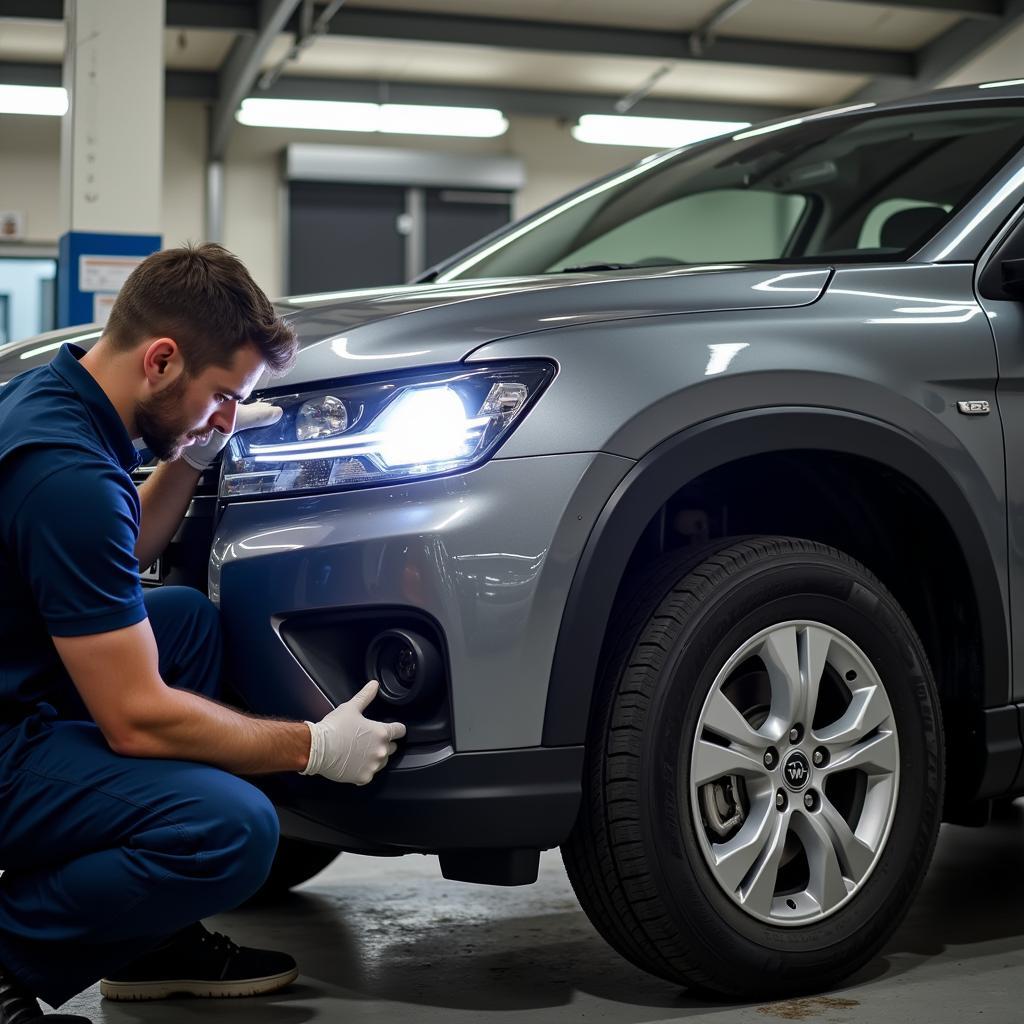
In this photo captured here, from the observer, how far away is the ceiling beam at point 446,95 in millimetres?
12242

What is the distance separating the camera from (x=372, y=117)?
40.8 ft

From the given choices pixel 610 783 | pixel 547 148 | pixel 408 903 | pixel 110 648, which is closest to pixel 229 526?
pixel 110 648

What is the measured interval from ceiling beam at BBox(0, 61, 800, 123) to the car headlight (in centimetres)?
1026

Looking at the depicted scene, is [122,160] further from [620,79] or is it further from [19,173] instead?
[620,79]

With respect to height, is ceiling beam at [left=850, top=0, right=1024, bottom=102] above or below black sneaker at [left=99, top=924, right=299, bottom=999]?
above

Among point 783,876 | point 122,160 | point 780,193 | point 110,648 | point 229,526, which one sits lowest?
point 783,876

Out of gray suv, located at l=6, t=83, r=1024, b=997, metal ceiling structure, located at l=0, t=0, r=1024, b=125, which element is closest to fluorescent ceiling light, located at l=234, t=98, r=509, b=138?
metal ceiling structure, located at l=0, t=0, r=1024, b=125

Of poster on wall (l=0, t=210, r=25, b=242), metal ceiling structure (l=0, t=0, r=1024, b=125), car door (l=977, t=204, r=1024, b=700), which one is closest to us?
car door (l=977, t=204, r=1024, b=700)

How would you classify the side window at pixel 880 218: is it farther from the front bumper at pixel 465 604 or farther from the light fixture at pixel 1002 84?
the front bumper at pixel 465 604

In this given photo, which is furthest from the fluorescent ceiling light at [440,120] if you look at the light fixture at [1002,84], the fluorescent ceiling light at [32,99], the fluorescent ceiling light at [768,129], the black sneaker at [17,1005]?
the black sneaker at [17,1005]

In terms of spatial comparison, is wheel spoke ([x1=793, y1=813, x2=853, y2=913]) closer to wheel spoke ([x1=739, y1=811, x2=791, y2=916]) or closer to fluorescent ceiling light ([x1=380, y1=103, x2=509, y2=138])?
wheel spoke ([x1=739, y1=811, x2=791, y2=916])

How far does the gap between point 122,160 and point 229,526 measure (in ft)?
16.0

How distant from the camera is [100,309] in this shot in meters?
6.55

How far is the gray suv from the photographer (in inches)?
82.5
